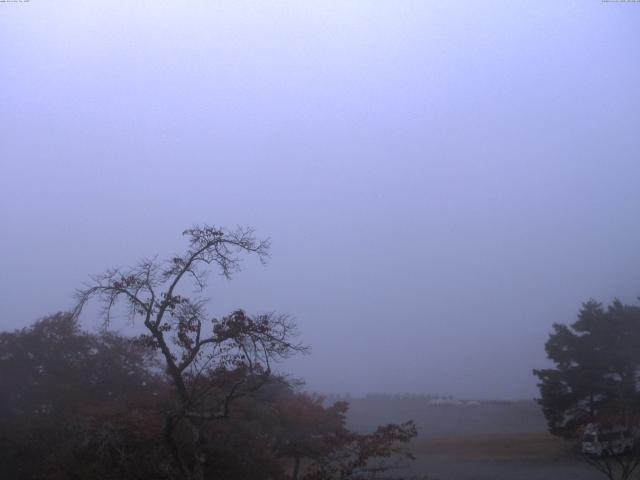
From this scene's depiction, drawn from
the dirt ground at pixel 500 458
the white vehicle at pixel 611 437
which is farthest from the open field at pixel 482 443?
the white vehicle at pixel 611 437

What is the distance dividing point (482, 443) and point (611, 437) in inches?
651

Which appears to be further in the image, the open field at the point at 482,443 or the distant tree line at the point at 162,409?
the open field at the point at 482,443

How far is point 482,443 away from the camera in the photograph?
113 ft

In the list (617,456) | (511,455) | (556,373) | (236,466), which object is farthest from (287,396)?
(556,373)

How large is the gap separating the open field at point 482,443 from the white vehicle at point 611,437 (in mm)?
4819

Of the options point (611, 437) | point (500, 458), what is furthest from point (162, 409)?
point (500, 458)

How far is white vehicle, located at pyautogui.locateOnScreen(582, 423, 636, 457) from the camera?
18344 millimetres

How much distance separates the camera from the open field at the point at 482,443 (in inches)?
1040

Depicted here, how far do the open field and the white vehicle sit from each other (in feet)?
15.8

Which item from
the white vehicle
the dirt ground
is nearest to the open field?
the dirt ground

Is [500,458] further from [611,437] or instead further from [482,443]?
[611,437]

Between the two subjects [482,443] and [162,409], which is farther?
[482,443]

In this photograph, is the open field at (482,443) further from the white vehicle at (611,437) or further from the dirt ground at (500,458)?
the white vehicle at (611,437)

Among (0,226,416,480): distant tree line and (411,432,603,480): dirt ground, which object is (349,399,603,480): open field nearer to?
(411,432,603,480): dirt ground
